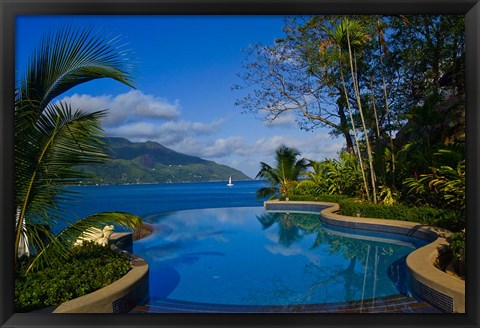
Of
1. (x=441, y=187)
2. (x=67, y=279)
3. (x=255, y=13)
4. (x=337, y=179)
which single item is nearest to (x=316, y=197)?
(x=337, y=179)

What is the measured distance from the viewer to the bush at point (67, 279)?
383 centimetres

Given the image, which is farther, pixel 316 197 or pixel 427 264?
pixel 316 197

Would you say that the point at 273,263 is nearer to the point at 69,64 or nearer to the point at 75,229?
the point at 75,229

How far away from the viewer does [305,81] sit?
768 inches

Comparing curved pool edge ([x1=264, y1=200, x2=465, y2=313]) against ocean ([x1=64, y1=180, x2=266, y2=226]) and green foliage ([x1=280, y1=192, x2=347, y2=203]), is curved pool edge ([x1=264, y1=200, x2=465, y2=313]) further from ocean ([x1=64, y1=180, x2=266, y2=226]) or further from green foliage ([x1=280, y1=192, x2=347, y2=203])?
ocean ([x1=64, y1=180, x2=266, y2=226])

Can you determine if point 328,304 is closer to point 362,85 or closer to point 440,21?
point 440,21

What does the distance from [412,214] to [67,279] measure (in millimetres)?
8189

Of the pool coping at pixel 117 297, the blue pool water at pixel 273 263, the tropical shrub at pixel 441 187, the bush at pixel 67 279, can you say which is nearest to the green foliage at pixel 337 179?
the blue pool water at pixel 273 263

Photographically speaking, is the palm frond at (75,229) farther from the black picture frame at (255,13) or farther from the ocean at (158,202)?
the ocean at (158,202)

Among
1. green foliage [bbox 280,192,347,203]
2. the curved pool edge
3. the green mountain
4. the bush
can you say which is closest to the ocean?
the bush

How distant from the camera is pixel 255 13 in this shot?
3.13m

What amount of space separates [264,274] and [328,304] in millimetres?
1827

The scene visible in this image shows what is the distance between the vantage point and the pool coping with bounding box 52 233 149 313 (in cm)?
386

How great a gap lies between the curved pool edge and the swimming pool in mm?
215
